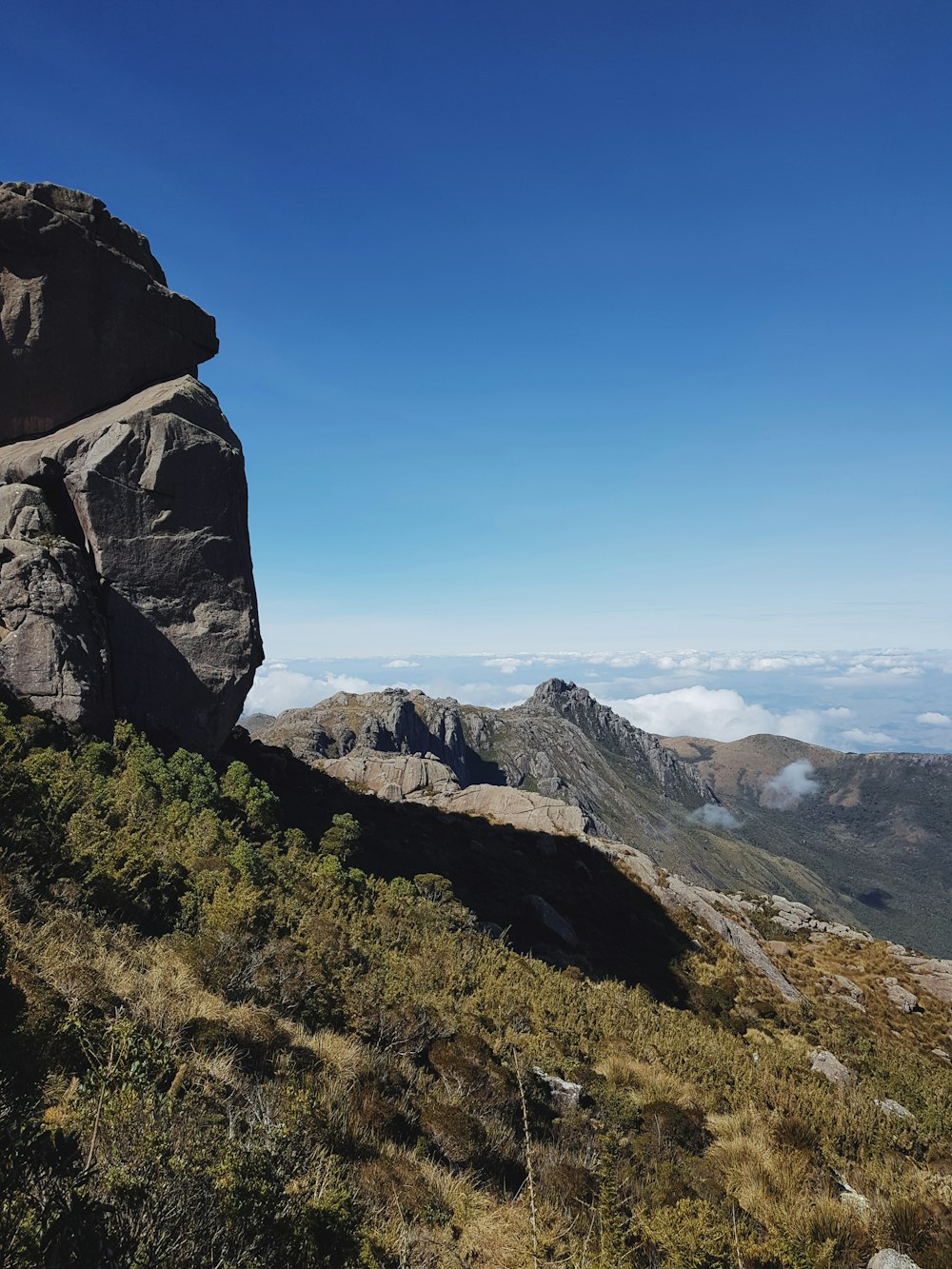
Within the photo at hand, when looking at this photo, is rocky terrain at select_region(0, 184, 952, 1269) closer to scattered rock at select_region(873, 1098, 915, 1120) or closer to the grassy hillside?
the grassy hillside

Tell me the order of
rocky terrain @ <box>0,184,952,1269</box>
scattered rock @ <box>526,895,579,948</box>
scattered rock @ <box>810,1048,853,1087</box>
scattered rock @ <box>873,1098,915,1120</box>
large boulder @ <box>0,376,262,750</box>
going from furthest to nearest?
scattered rock @ <box>526,895,579,948</box>
large boulder @ <box>0,376,262,750</box>
scattered rock @ <box>810,1048,853,1087</box>
scattered rock @ <box>873,1098,915,1120</box>
rocky terrain @ <box>0,184,952,1269</box>

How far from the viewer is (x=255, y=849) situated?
25.0 meters

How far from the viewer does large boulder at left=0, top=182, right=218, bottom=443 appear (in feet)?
118

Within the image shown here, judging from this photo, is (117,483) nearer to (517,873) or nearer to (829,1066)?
(517,873)

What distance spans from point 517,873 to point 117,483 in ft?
129

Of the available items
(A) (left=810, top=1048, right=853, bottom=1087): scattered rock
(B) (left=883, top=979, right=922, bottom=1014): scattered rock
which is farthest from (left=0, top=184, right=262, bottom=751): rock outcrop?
(B) (left=883, top=979, right=922, bottom=1014): scattered rock

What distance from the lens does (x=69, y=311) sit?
37031mm

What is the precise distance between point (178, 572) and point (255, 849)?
753 inches

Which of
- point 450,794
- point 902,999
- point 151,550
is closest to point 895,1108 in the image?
point 902,999

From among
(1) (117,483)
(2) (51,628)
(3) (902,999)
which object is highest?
(1) (117,483)

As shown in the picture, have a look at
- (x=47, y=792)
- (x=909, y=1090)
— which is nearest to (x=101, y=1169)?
(x=47, y=792)

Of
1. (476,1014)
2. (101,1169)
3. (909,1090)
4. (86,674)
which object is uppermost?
(86,674)

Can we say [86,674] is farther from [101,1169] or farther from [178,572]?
[101,1169]

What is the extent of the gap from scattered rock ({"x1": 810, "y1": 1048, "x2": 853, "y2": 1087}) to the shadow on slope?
8.11 metres
